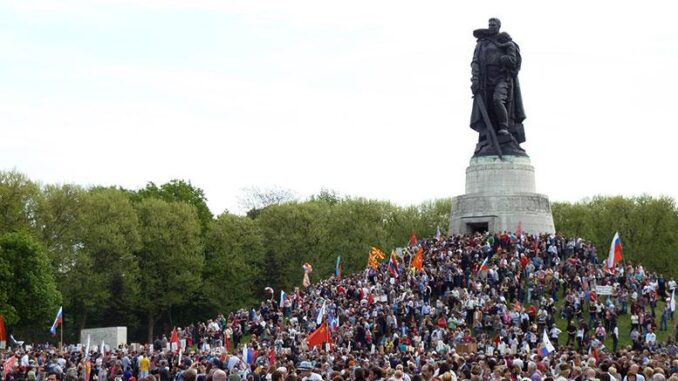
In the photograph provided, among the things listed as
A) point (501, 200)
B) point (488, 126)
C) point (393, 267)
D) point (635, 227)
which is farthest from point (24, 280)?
point (635, 227)

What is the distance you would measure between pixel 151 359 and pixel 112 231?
128 feet

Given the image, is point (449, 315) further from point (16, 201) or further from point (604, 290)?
point (16, 201)

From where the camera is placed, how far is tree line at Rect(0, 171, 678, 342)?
71.7m

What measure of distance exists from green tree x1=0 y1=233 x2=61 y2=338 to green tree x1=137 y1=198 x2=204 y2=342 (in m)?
12.3

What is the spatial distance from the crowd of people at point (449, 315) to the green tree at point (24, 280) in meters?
15.4

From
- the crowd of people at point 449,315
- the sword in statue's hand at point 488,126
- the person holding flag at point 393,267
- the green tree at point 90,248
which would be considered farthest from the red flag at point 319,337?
the green tree at point 90,248

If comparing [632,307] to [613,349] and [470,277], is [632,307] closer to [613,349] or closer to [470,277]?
[613,349]

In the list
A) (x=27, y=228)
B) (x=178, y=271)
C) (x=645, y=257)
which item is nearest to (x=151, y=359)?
(x=27, y=228)

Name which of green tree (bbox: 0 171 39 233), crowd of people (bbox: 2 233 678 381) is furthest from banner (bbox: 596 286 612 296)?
green tree (bbox: 0 171 39 233)

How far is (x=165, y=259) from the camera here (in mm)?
79312

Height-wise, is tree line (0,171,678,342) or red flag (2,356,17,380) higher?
tree line (0,171,678,342)

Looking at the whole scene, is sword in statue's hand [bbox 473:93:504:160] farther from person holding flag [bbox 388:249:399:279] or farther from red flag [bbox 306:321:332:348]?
red flag [bbox 306:321:332:348]

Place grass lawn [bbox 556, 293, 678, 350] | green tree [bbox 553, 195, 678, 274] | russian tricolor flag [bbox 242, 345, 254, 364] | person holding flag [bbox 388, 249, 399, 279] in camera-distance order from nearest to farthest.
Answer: russian tricolor flag [bbox 242, 345, 254, 364], grass lawn [bbox 556, 293, 678, 350], person holding flag [bbox 388, 249, 399, 279], green tree [bbox 553, 195, 678, 274]

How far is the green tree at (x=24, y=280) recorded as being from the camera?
6544 centimetres
